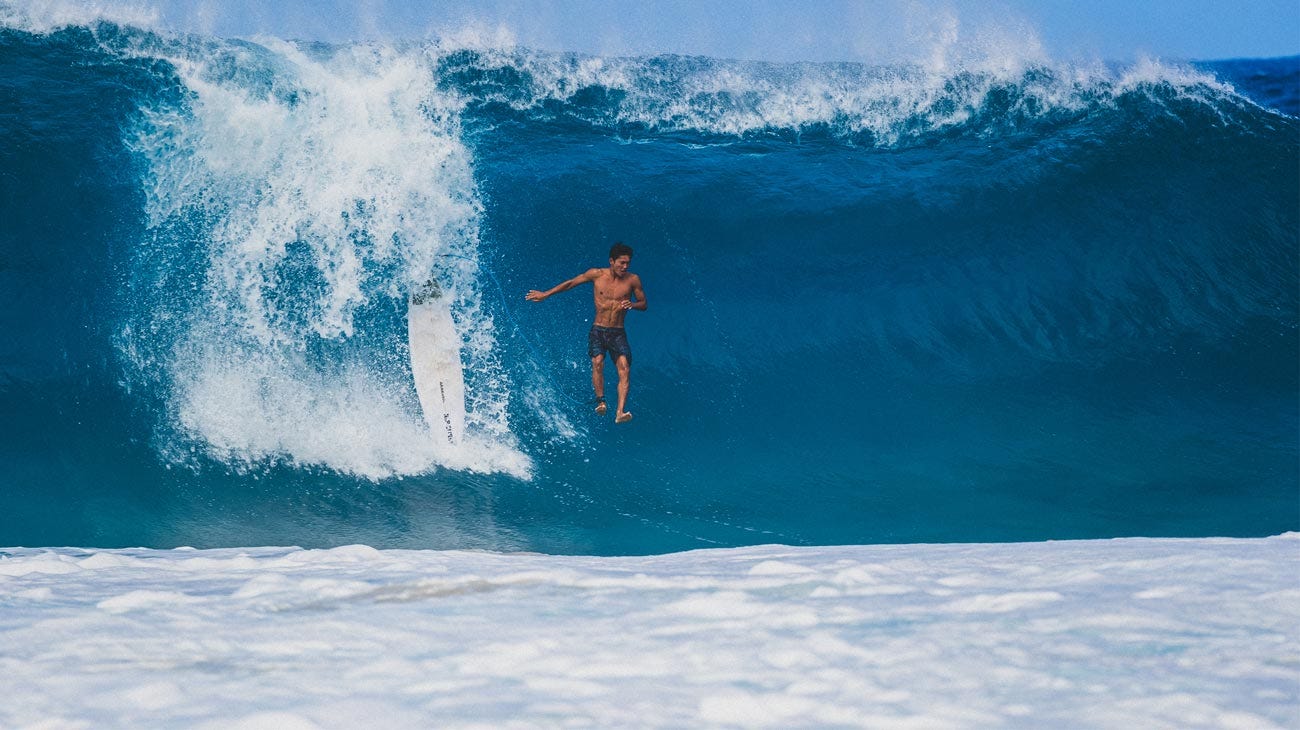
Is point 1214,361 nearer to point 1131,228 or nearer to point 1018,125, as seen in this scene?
point 1131,228

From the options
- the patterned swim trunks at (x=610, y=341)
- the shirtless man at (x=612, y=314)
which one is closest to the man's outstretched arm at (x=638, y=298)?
the shirtless man at (x=612, y=314)

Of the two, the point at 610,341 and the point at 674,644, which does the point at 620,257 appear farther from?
the point at 674,644

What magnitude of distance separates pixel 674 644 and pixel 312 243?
533cm

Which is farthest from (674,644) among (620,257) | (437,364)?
(437,364)

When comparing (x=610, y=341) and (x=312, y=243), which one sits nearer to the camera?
(x=610, y=341)

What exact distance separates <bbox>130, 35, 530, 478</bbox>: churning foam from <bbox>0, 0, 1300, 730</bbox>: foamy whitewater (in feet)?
0.09

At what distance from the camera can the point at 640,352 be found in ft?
24.5

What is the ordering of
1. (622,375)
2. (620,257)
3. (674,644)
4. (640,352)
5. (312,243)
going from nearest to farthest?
(674,644) → (620,257) → (622,375) → (312,243) → (640,352)

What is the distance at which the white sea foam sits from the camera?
2100 mm

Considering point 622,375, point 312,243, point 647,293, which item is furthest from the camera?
point 647,293

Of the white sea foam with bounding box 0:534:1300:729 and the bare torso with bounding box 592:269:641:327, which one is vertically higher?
the bare torso with bounding box 592:269:641:327

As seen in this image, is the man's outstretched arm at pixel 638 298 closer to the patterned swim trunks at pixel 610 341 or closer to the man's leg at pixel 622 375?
the patterned swim trunks at pixel 610 341

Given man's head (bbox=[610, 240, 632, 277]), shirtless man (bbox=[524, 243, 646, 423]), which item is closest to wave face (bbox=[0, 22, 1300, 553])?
shirtless man (bbox=[524, 243, 646, 423])

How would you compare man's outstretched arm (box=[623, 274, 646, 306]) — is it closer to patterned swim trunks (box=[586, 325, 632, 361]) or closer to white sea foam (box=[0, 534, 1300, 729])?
patterned swim trunks (box=[586, 325, 632, 361])
